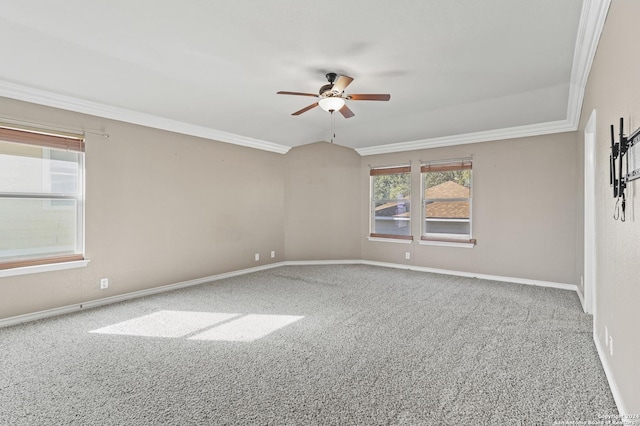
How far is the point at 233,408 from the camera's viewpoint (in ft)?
6.56

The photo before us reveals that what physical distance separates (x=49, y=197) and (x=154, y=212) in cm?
116

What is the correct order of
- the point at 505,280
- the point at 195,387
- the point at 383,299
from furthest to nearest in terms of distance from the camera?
the point at 505,280
the point at 383,299
the point at 195,387

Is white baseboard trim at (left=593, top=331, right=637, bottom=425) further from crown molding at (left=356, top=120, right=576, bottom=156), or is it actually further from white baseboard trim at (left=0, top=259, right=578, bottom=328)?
crown molding at (left=356, top=120, right=576, bottom=156)

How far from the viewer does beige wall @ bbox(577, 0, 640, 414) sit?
164 centimetres

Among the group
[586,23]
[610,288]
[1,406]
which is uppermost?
[586,23]

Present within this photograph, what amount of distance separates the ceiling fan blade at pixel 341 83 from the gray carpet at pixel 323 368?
7.85 ft

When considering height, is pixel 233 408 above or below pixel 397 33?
below

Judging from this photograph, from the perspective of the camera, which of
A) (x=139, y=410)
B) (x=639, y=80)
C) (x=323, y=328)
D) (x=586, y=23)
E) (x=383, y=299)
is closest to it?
(x=639, y=80)

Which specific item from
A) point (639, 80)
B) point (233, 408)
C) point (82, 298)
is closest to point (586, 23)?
point (639, 80)

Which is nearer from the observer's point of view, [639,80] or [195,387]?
[639,80]

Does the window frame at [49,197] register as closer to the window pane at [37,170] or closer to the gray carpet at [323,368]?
the window pane at [37,170]

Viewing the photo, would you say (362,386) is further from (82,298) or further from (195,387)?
(82,298)

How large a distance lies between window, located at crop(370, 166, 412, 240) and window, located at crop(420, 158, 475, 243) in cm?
34

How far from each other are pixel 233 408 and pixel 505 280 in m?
4.81
